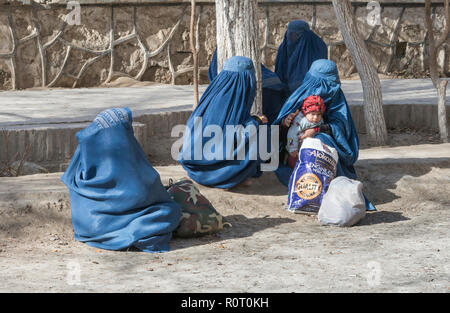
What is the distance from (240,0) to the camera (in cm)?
617

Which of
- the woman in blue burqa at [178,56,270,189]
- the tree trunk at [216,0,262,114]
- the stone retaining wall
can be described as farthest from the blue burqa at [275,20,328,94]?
the stone retaining wall

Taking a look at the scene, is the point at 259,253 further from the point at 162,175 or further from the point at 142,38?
the point at 142,38

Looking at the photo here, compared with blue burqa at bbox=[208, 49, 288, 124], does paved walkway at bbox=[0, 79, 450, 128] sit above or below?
below

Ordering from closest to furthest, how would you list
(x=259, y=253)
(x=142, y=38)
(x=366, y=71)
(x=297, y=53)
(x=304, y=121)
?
(x=259, y=253)
(x=304, y=121)
(x=297, y=53)
(x=366, y=71)
(x=142, y=38)

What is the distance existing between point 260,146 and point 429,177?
1.47 m

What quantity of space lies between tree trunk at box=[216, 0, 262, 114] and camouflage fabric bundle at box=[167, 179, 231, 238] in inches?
62.7

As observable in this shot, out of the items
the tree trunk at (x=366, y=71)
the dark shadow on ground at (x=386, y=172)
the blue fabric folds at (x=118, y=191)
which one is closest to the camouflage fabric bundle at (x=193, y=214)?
the blue fabric folds at (x=118, y=191)

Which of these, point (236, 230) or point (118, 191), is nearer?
point (118, 191)

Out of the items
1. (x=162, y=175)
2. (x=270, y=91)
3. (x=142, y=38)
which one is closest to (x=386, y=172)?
(x=270, y=91)

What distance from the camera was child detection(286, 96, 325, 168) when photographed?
5.62m

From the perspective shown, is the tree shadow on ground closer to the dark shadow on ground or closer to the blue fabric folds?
the blue fabric folds

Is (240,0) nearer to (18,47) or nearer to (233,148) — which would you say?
(233,148)

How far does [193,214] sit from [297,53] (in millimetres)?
2962

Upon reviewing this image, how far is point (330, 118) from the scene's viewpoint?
5.78 meters
